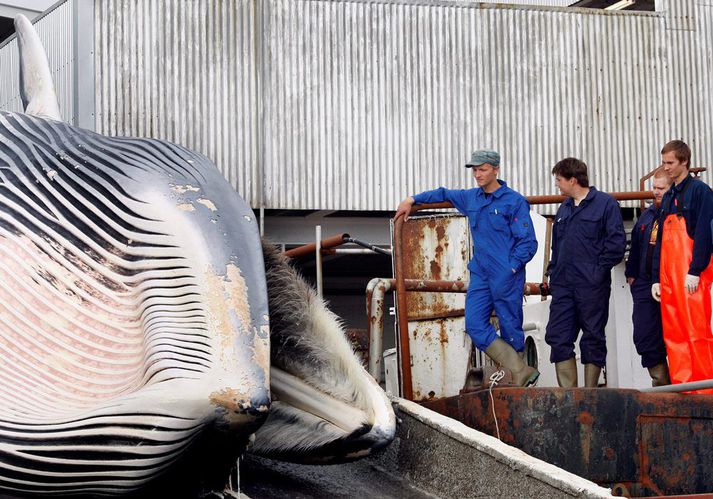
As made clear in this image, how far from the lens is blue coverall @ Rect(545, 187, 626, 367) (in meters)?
7.61

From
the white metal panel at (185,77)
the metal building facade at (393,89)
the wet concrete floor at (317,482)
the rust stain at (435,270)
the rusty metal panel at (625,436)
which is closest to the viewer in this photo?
the wet concrete floor at (317,482)

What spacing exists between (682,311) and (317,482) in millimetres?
3022

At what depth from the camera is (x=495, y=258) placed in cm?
762

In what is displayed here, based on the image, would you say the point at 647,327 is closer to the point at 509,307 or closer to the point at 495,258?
the point at 509,307

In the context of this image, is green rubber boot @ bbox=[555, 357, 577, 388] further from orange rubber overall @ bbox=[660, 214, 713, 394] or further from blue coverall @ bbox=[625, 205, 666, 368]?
orange rubber overall @ bbox=[660, 214, 713, 394]

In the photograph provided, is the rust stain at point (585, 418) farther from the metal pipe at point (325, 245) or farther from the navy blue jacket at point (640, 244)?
the metal pipe at point (325, 245)

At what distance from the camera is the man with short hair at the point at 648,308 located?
774 centimetres

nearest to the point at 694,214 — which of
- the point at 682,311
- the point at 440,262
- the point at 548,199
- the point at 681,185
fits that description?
the point at 681,185

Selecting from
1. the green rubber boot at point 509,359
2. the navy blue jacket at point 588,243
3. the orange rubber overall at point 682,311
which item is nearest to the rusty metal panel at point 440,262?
the navy blue jacket at point 588,243

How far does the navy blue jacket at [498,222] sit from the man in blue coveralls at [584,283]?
32cm

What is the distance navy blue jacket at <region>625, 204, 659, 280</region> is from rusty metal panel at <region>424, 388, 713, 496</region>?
7.02 feet

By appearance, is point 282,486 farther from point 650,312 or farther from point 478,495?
Answer: point 650,312

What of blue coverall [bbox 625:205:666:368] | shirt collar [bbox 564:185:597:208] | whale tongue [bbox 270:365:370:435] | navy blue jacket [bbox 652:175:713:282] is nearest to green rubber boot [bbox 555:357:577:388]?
blue coverall [bbox 625:205:666:368]

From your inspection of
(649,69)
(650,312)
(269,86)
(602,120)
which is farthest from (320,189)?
(650,312)
